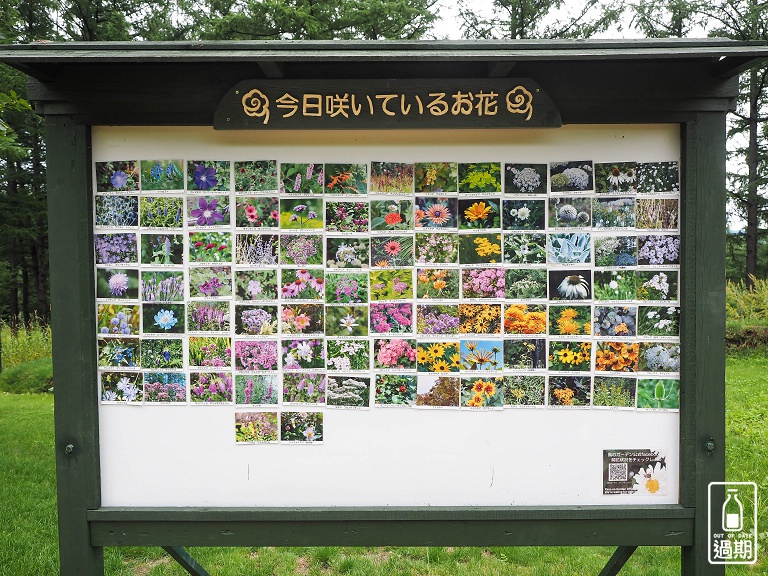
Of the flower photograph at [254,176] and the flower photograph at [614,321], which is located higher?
the flower photograph at [254,176]

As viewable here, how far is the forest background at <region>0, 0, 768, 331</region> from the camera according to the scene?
33.8ft

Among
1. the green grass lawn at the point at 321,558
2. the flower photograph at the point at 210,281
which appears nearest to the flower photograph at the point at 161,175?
the flower photograph at the point at 210,281

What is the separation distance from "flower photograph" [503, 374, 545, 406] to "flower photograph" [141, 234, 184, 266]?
67.1 inches

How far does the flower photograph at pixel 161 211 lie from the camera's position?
2512mm

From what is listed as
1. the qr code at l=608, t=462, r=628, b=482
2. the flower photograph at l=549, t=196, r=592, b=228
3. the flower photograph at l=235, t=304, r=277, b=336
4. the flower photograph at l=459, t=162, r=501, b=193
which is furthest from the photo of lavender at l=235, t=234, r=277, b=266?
the qr code at l=608, t=462, r=628, b=482

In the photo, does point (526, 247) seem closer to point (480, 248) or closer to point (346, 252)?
point (480, 248)

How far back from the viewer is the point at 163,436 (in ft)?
8.34

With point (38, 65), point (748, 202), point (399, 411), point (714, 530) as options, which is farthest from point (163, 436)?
point (748, 202)

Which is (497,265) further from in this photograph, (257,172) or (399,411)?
(257,172)

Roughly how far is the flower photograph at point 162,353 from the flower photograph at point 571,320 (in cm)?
182

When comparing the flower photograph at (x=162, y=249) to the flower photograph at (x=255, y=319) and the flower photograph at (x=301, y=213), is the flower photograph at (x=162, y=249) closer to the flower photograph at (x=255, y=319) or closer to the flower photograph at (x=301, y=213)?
the flower photograph at (x=255, y=319)

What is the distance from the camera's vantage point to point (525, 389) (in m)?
2.53

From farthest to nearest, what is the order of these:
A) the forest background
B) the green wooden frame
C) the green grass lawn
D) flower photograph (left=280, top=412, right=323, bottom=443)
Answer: the forest background, the green grass lawn, flower photograph (left=280, top=412, right=323, bottom=443), the green wooden frame

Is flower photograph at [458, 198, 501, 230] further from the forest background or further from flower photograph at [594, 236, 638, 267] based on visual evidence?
the forest background
